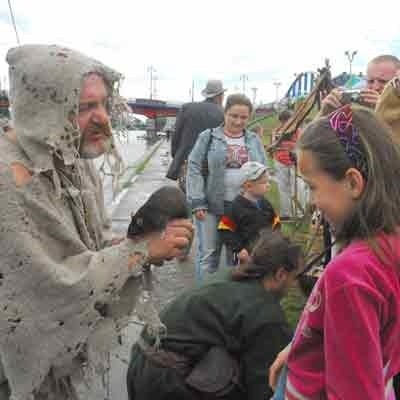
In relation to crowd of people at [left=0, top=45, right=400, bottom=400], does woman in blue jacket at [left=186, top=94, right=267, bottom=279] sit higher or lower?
lower

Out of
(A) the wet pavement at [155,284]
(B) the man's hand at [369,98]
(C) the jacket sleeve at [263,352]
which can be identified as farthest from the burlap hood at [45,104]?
(B) the man's hand at [369,98]

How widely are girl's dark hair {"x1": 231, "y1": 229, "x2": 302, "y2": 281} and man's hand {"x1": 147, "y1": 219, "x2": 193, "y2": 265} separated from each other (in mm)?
849

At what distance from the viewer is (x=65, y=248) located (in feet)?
5.00

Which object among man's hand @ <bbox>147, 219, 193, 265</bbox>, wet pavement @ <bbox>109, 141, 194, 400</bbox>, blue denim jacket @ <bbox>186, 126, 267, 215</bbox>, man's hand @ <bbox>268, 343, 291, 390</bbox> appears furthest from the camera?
blue denim jacket @ <bbox>186, 126, 267, 215</bbox>

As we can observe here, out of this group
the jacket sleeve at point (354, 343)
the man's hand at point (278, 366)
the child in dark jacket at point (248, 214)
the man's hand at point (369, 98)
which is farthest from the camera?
the child in dark jacket at point (248, 214)

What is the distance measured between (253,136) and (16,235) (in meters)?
3.20

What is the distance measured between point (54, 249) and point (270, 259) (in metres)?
1.17

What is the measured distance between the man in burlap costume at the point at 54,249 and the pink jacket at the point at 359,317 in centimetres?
49

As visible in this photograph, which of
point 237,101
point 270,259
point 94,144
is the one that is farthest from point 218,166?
point 94,144

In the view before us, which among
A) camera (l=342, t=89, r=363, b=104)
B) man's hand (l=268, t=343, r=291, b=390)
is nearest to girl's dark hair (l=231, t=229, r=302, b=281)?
man's hand (l=268, t=343, r=291, b=390)

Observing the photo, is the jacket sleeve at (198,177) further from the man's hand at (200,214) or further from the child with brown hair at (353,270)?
the child with brown hair at (353,270)

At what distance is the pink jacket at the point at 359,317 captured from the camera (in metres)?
1.34

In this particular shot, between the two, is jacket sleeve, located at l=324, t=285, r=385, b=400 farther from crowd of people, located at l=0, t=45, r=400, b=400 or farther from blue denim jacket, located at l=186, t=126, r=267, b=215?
blue denim jacket, located at l=186, t=126, r=267, b=215

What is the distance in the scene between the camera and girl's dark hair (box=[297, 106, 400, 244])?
1457 millimetres
